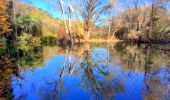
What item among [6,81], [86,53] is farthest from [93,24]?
[6,81]

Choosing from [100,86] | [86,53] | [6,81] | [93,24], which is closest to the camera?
[100,86]

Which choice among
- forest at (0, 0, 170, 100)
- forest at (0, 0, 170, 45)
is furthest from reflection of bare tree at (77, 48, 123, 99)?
forest at (0, 0, 170, 45)

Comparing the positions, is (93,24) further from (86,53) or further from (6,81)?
(6,81)

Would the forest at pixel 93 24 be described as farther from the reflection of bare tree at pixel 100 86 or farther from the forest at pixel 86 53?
the reflection of bare tree at pixel 100 86

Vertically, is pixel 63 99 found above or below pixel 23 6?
below

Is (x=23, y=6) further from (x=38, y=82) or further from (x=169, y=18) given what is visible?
(x=38, y=82)

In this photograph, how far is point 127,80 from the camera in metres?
10.5

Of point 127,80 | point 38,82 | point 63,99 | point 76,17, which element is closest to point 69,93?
point 63,99

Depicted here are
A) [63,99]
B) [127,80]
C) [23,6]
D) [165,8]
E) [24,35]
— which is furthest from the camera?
[165,8]

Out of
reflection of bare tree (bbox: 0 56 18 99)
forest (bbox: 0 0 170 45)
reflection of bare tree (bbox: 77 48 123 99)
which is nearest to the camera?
reflection of bare tree (bbox: 0 56 18 99)

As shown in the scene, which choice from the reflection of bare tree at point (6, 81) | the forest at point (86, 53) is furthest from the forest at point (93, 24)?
the reflection of bare tree at point (6, 81)

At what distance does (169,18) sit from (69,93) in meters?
43.7

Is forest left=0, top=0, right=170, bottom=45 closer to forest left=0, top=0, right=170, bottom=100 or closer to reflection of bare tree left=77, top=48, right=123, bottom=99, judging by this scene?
forest left=0, top=0, right=170, bottom=100

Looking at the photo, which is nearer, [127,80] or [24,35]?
[127,80]
